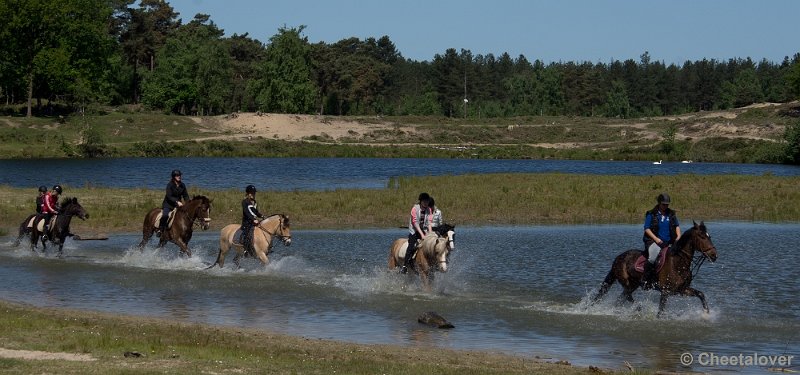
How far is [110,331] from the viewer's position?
16.0 meters

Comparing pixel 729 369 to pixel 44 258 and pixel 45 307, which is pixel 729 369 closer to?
pixel 45 307

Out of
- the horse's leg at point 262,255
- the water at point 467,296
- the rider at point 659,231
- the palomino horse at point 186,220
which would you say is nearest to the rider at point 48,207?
the water at point 467,296

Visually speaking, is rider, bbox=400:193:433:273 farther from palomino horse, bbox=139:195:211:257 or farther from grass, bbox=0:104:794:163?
grass, bbox=0:104:794:163

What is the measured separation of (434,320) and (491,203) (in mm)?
Result: 24764

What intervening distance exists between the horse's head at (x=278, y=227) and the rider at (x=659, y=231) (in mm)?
8349

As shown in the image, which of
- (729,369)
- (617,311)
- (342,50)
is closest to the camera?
(729,369)

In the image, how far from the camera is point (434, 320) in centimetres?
1795

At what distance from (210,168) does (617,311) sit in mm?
61896

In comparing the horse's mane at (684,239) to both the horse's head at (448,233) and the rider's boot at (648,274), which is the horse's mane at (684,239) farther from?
the horse's head at (448,233)

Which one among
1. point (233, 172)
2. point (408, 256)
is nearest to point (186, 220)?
point (408, 256)

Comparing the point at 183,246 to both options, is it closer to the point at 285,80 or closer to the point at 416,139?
the point at 416,139

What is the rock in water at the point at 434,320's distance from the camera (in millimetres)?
17844

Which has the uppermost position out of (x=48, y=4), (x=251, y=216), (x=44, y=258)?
(x=48, y=4)

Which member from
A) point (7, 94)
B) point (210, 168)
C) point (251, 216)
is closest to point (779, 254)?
point (251, 216)
